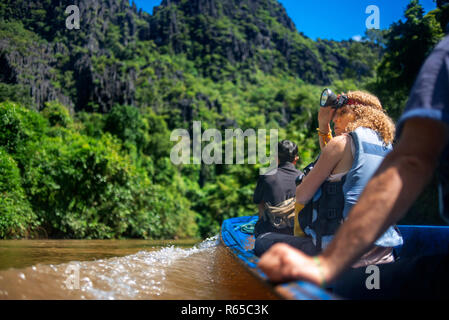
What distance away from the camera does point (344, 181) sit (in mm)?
1803

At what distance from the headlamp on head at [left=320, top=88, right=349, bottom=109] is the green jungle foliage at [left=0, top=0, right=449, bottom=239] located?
8068 millimetres

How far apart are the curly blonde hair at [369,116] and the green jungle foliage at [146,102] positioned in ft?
27.0

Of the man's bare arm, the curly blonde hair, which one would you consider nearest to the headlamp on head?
the curly blonde hair

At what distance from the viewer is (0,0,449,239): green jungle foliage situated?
33.9ft

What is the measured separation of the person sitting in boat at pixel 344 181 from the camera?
1.73 metres

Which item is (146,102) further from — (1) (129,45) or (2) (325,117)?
(2) (325,117)

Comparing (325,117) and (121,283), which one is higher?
(325,117)

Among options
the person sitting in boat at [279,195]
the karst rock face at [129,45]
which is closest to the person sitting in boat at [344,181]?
the person sitting in boat at [279,195]

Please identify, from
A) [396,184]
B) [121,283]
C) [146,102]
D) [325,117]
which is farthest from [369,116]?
[146,102]

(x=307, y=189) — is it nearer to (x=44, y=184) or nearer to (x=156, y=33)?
(x=44, y=184)

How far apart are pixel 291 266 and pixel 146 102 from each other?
5969 centimetres

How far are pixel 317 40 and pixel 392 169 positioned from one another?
127 meters

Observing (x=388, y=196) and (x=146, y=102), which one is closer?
(x=388, y=196)
